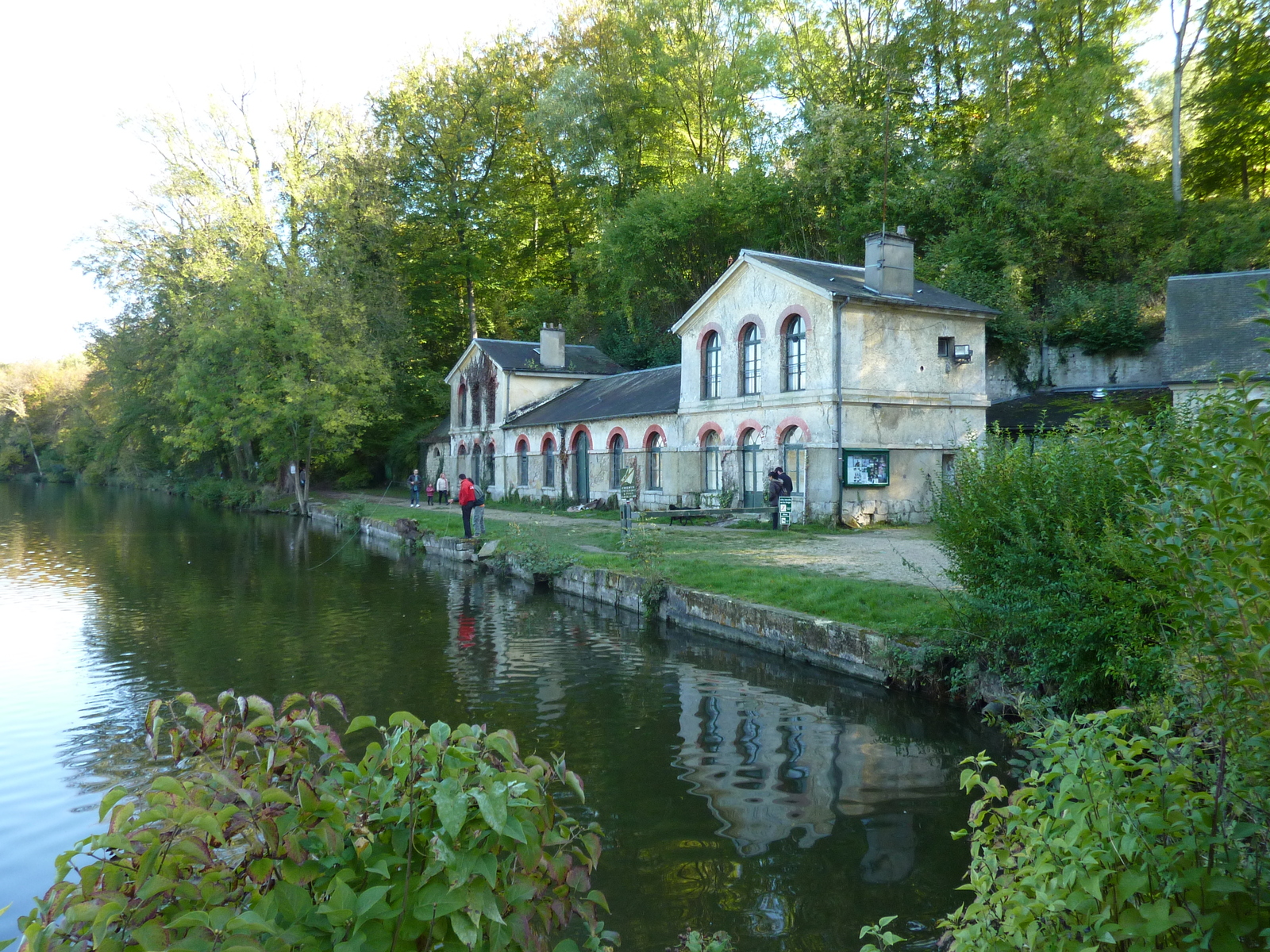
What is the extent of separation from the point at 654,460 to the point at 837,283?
7.78m

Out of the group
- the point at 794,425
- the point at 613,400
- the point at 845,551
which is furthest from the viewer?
the point at 613,400

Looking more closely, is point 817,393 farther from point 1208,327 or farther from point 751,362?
point 1208,327

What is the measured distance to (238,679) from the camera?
9.86 meters

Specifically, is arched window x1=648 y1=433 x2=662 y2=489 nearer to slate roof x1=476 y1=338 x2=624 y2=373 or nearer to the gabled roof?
the gabled roof

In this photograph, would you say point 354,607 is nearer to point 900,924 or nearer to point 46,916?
point 900,924

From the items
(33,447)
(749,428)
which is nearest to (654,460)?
(749,428)

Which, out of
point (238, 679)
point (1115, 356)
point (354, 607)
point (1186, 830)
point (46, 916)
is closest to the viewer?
point (46, 916)

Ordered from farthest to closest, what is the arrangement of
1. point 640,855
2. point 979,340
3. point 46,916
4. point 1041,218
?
1. point 1041,218
2. point 979,340
3. point 640,855
4. point 46,916

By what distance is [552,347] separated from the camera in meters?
34.2

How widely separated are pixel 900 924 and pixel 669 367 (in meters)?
24.7

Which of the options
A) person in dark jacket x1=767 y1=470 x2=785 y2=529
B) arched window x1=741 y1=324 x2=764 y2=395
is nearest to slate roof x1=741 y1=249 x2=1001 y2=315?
arched window x1=741 y1=324 x2=764 y2=395

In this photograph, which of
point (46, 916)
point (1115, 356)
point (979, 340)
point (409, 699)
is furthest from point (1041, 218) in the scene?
point (46, 916)

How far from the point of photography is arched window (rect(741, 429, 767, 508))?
22.0 m

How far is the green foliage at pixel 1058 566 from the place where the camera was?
638 centimetres
